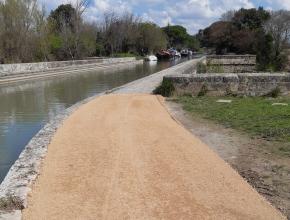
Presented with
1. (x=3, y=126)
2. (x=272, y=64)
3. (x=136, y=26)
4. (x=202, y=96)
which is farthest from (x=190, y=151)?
(x=136, y=26)

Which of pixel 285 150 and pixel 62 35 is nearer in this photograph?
pixel 285 150

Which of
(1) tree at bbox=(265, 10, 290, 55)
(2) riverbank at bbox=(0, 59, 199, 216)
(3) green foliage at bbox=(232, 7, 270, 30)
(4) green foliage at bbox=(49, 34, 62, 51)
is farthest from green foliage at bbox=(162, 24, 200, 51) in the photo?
(2) riverbank at bbox=(0, 59, 199, 216)

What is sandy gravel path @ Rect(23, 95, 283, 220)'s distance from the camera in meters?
5.56

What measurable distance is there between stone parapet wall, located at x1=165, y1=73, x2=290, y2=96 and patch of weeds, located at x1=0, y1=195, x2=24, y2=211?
40.8ft

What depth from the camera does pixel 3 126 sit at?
45.6 feet

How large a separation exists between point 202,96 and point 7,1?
31.2 meters

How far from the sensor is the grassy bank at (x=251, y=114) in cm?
997

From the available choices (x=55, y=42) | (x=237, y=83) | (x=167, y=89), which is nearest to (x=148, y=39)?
(x=55, y=42)

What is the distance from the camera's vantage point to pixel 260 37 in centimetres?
4159

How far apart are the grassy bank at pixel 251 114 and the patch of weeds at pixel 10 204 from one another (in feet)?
15.2

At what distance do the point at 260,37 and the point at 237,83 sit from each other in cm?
2525

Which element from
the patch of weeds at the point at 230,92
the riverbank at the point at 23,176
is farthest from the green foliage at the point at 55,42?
the riverbank at the point at 23,176

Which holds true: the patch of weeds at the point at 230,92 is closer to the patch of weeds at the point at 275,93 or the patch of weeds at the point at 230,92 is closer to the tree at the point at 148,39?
the patch of weeds at the point at 275,93

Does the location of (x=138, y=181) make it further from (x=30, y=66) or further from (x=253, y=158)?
(x=30, y=66)
